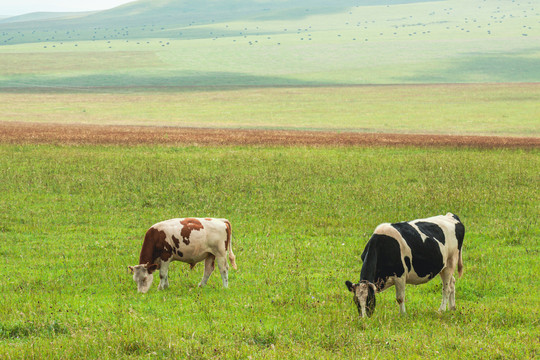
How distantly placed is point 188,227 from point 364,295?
440cm

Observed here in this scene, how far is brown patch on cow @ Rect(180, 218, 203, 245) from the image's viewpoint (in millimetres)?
13180

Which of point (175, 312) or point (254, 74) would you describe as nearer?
point (175, 312)

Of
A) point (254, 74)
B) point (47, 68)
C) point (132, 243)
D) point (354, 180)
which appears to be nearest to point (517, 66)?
point (254, 74)

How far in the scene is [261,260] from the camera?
15.6m

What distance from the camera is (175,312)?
11578mm

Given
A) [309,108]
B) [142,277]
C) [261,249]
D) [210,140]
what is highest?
[142,277]

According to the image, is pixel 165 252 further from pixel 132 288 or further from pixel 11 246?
pixel 11 246

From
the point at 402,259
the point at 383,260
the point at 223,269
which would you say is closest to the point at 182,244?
the point at 223,269

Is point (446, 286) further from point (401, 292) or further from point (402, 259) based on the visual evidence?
point (402, 259)

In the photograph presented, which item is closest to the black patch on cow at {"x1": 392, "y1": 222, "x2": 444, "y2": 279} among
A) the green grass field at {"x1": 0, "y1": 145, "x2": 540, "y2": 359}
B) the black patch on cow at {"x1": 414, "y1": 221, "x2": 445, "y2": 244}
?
the black patch on cow at {"x1": 414, "y1": 221, "x2": 445, "y2": 244}

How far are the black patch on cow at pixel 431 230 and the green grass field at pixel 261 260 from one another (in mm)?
1381

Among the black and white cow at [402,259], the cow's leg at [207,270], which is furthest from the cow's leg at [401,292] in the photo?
the cow's leg at [207,270]

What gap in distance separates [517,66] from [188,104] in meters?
88.1

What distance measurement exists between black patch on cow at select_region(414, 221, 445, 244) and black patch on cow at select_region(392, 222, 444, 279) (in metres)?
0.16
